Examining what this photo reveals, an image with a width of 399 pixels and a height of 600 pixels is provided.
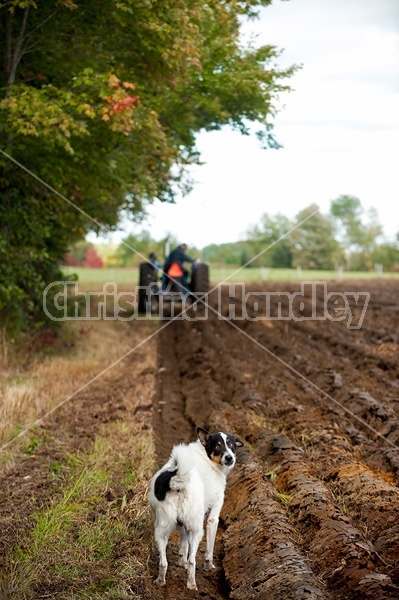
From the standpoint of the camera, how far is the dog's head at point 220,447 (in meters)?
5.40

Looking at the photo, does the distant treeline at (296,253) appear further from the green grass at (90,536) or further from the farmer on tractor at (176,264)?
the green grass at (90,536)

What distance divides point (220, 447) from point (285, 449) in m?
1.73

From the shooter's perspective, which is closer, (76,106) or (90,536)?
(90,536)

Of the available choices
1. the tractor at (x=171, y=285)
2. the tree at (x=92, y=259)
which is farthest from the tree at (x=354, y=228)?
the tractor at (x=171, y=285)

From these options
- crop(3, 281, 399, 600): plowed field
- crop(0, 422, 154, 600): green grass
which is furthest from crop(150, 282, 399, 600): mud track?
crop(0, 422, 154, 600): green grass

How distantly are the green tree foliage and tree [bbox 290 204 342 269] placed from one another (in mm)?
62900

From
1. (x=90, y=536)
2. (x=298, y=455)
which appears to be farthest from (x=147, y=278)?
(x=90, y=536)

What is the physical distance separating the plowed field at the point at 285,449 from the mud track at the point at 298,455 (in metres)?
0.02

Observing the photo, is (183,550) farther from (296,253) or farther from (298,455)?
(296,253)

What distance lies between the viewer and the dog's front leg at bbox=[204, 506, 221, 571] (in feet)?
16.4

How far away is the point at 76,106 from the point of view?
10328 millimetres

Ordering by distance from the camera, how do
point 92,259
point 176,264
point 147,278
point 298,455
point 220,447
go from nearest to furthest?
point 220,447, point 298,455, point 176,264, point 147,278, point 92,259

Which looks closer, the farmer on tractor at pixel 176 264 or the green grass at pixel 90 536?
the green grass at pixel 90 536

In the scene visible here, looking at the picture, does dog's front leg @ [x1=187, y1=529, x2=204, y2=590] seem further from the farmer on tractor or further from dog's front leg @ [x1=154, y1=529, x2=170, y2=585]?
the farmer on tractor
